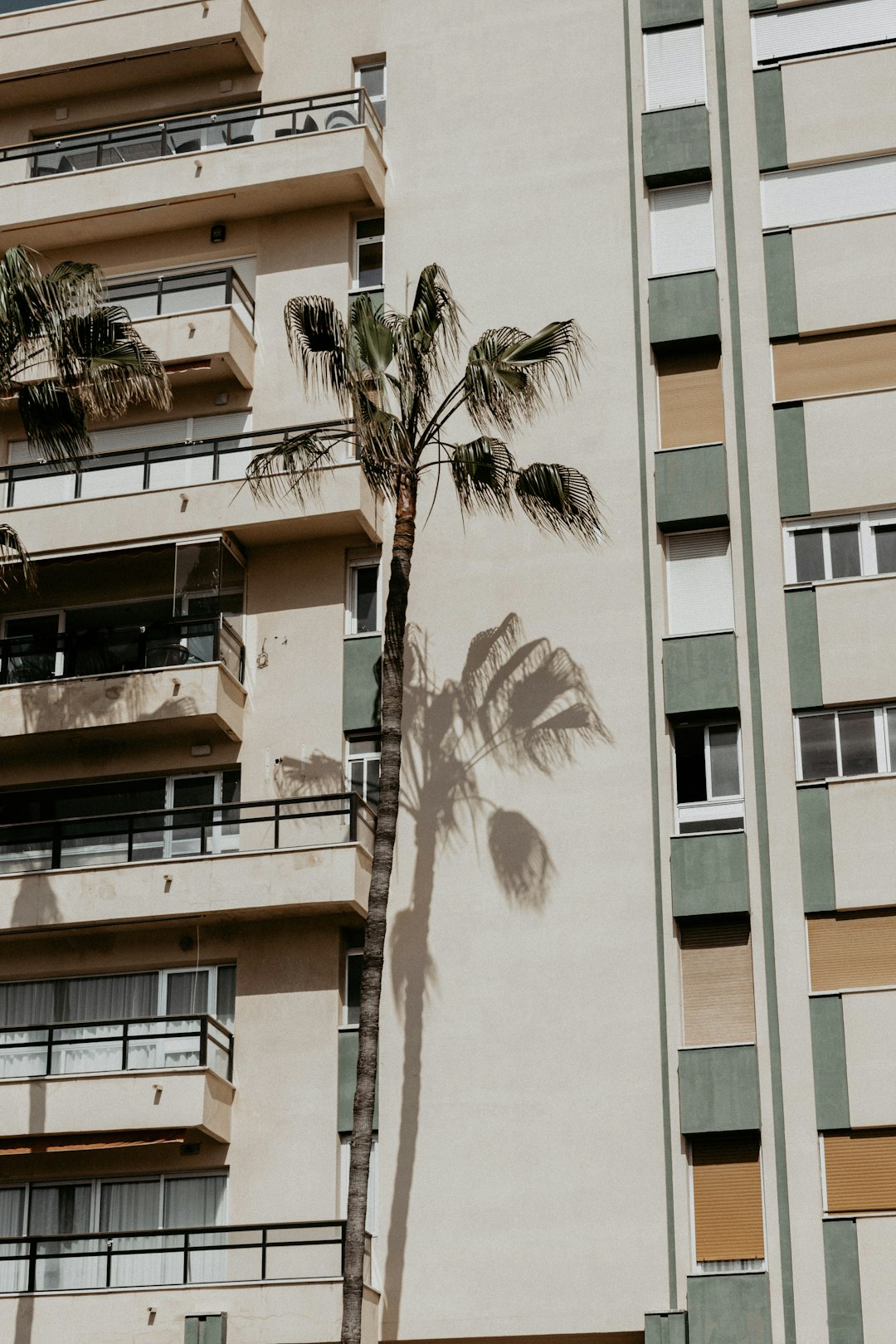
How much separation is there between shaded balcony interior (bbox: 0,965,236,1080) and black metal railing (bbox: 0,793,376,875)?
177 cm

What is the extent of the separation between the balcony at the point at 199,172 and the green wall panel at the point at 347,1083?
1410 cm

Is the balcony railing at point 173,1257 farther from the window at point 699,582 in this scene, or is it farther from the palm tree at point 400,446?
the window at point 699,582

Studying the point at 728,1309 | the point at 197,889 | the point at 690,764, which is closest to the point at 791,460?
the point at 690,764

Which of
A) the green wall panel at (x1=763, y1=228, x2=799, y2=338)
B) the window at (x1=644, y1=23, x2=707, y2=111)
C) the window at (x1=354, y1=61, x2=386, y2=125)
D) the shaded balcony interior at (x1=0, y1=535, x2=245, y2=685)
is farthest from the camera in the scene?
the window at (x1=354, y1=61, x2=386, y2=125)

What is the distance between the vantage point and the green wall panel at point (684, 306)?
29234 millimetres

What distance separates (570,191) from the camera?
3070cm

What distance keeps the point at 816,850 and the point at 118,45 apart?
1948cm

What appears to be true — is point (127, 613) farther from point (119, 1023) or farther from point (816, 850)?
point (816, 850)

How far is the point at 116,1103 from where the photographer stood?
25750 mm

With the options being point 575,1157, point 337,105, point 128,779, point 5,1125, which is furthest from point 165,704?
point 337,105

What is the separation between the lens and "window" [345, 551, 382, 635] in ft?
96.0

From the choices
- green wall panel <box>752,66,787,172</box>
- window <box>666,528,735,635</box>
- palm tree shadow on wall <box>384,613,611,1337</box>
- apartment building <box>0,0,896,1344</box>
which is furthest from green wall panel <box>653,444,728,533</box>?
green wall panel <box>752,66,787,172</box>

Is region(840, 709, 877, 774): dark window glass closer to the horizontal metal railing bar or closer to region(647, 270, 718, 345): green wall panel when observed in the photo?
region(647, 270, 718, 345): green wall panel

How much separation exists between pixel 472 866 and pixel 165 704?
5.23m
